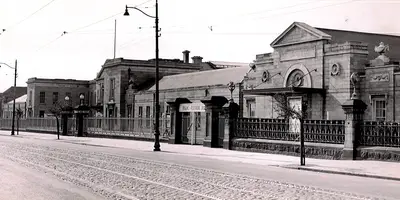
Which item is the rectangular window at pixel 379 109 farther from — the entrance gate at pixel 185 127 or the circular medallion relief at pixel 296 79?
the entrance gate at pixel 185 127

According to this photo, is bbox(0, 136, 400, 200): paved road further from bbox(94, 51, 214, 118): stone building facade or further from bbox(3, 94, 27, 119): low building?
bbox(3, 94, 27, 119): low building

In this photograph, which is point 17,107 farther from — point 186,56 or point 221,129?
point 221,129

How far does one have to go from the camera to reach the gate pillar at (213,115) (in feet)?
108

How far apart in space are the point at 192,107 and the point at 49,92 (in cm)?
5935

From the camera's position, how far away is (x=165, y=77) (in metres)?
64.9

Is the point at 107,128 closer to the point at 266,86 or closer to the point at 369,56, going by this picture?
the point at 266,86

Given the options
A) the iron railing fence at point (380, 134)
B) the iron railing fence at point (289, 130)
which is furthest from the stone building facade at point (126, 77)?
the iron railing fence at point (380, 134)

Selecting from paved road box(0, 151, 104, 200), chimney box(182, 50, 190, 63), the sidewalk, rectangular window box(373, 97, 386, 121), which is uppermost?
chimney box(182, 50, 190, 63)

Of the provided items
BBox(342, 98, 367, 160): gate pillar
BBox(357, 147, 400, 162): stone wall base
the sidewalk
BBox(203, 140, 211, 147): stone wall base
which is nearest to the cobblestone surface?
the sidewalk

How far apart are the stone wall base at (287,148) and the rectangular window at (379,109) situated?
706cm

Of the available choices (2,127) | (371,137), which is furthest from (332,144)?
(2,127)

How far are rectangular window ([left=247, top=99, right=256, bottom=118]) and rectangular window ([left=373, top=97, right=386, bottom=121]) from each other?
12727 millimetres

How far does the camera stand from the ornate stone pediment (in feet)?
111

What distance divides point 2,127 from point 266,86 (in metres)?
66.7
